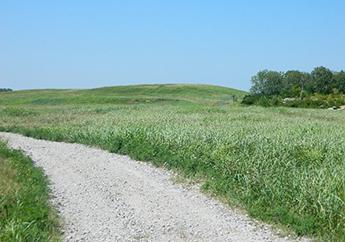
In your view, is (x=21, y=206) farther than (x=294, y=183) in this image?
A: No

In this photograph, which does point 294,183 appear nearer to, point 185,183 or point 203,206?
point 203,206

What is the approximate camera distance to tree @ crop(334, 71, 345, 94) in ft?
354

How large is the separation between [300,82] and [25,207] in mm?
105703

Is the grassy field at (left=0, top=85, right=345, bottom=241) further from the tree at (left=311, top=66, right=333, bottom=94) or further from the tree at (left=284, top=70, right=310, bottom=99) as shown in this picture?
the tree at (left=284, top=70, right=310, bottom=99)

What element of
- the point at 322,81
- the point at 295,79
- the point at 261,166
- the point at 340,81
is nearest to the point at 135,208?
the point at 261,166

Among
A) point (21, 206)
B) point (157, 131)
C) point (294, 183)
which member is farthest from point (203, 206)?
point (157, 131)

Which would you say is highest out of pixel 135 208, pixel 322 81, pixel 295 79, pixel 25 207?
pixel 295 79

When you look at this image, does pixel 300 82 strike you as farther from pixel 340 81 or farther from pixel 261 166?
pixel 261 166

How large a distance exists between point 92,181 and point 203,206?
15.2ft

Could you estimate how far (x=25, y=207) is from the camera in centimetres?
1148

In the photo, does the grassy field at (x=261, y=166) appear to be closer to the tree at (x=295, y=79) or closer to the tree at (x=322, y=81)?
the tree at (x=322, y=81)

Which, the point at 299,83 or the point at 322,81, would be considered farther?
the point at 299,83

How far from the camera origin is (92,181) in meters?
16.4

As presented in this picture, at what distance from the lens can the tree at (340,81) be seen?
107750mm
